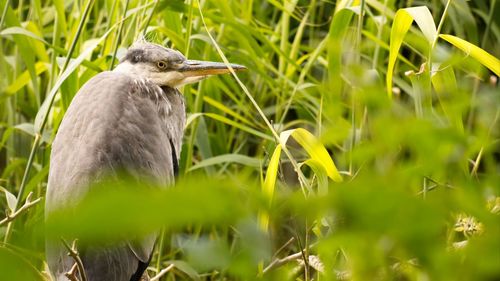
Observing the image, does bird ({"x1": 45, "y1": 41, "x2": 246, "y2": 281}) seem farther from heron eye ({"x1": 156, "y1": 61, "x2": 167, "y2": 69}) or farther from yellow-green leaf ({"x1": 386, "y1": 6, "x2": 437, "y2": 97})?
yellow-green leaf ({"x1": 386, "y1": 6, "x2": 437, "y2": 97})

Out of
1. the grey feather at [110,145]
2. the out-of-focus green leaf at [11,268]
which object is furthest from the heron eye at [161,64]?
the out-of-focus green leaf at [11,268]

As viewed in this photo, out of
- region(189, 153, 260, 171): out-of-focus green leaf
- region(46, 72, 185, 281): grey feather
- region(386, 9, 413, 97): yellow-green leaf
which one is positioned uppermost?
region(386, 9, 413, 97): yellow-green leaf

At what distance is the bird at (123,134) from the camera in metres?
1.80

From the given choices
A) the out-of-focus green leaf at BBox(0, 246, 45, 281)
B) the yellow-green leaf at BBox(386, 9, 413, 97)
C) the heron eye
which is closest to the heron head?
the heron eye

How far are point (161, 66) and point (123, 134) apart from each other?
38cm

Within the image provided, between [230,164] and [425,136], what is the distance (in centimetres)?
224

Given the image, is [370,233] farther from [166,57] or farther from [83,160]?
[166,57]

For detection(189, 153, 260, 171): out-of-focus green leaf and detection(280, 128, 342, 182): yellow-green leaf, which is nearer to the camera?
detection(280, 128, 342, 182): yellow-green leaf

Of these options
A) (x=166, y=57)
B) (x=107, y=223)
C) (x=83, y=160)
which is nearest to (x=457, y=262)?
(x=107, y=223)

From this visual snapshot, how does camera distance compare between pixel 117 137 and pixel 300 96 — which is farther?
pixel 300 96

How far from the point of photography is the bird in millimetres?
1799

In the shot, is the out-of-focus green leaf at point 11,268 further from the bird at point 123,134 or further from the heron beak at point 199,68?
the heron beak at point 199,68

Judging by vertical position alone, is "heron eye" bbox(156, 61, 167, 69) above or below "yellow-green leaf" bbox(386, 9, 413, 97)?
below

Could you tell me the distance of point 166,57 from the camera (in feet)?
7.38
